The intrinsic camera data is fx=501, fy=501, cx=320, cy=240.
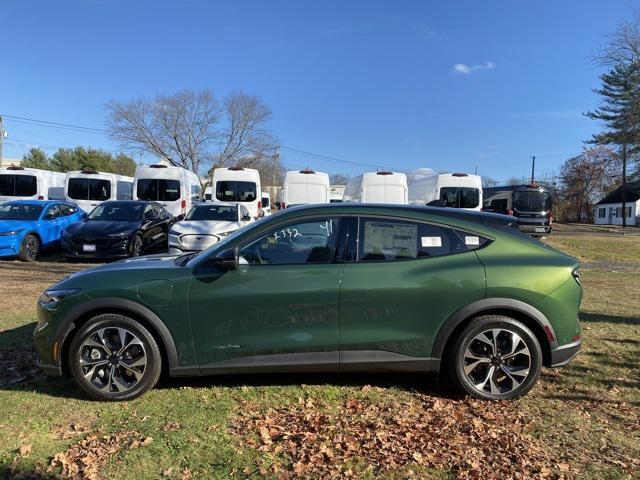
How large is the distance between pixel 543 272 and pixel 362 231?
1.52 metres

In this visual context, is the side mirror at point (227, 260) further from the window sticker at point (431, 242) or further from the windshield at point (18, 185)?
the windshield at point (18, 185)

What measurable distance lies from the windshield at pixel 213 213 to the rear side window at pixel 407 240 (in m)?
9.31

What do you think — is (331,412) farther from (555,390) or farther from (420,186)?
(420,186)

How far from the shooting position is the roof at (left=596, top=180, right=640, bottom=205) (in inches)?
2032

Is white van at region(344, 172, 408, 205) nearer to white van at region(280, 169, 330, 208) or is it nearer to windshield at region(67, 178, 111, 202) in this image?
white van at region(280, 169, 330, 208)

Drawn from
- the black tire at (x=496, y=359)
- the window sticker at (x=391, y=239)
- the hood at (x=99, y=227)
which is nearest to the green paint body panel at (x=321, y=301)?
the window sticker at (x=391, y=239)

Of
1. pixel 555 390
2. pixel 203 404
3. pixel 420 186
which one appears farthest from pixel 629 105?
pixel 203 404

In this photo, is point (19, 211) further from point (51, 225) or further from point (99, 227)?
point (99, 227)

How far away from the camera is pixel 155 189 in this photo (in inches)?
692

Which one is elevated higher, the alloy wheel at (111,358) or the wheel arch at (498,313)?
the wheel arch at (498,313)

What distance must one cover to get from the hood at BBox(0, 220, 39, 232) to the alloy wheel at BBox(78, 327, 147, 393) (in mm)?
10033

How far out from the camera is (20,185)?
18406mm

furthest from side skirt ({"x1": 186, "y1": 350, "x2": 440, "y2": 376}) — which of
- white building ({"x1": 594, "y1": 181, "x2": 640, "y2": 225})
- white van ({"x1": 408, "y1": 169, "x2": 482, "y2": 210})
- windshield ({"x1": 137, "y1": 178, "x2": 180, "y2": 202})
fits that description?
white building ({"x1": 594, "y1": 181, "x2": 640, "y2": 225})

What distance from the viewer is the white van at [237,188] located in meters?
17.6
